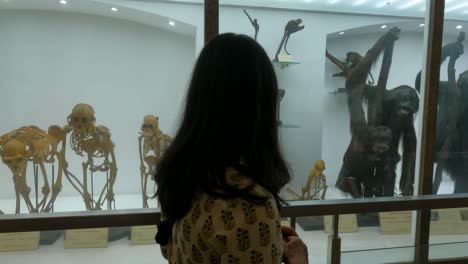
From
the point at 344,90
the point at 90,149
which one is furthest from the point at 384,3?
the point at 90,149

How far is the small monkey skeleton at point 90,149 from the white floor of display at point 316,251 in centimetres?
66

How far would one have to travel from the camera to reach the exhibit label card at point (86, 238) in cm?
138

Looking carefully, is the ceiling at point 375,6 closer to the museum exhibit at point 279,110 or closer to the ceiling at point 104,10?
the museum exhibit at point 279,110

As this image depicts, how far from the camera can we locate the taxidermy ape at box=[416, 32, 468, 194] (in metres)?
2.54

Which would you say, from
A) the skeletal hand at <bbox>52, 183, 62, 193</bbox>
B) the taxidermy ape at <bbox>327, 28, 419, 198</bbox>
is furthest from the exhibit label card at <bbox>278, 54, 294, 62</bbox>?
the skeletal hand at <bbox>52, 183, 62, 193</bbox>

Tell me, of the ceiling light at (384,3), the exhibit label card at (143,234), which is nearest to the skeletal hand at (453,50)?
the ceiling light at (384,3)

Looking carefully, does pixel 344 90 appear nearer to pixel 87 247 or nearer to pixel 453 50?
pixel 453 50

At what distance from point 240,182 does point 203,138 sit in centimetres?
11

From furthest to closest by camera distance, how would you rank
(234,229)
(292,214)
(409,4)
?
1. (409,4)
2. (292,214)
3. (234,229)

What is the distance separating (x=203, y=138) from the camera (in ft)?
2.32

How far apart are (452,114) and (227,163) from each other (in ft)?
7.81

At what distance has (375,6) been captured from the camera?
2.47 meters

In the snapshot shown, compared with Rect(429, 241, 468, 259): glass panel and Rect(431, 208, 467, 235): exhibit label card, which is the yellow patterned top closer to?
Rect(429, 241, 468, 259): glass panel

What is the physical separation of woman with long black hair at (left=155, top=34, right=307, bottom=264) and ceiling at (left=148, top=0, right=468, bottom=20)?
1701 millimetres
